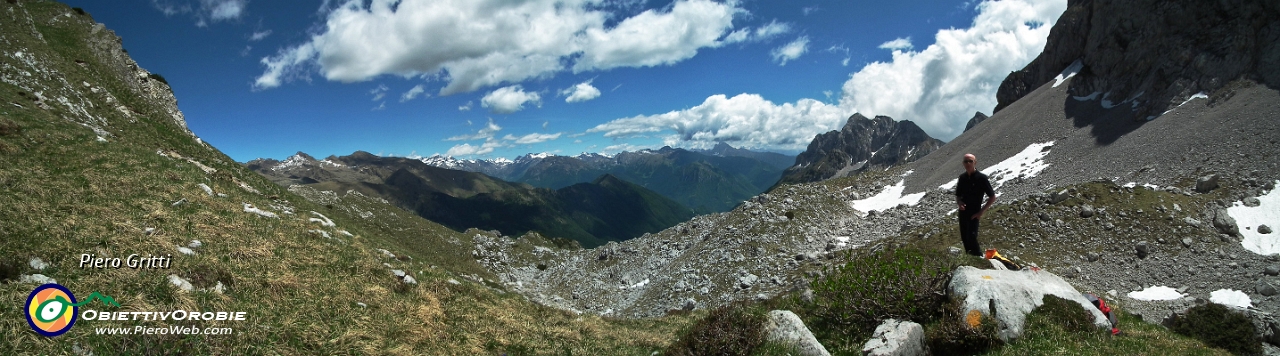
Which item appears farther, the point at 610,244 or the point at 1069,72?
the point at 1069,72

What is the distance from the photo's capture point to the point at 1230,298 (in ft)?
80.1

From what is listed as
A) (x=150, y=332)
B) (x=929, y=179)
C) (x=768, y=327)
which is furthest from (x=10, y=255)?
(x=929, y=179)

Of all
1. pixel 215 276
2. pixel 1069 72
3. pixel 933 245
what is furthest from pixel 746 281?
pixel 1069 72

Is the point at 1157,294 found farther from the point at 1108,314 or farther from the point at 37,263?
the point at 37,263

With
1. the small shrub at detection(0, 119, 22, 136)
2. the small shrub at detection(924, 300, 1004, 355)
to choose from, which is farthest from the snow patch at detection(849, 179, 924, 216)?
the small shrub at detection(0, 119, 22, 136)

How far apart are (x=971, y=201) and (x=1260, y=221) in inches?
1257

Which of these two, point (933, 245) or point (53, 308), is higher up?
point (53, 308)

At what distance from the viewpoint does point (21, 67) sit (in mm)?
31703

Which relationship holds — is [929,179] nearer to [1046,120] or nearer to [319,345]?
[1046,120]

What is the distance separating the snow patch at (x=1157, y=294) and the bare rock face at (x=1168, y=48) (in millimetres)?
51058

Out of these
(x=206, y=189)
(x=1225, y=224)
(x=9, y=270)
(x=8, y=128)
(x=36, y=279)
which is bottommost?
(x=1225, y=224)

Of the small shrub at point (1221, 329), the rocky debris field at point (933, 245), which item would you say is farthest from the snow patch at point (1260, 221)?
the small shrub at point (1221, 329)

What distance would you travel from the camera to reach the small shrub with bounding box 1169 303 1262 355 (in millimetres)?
14391

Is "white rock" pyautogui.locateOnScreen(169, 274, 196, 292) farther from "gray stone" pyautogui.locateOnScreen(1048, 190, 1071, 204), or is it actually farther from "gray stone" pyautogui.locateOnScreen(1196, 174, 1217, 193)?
"gray stone" pyautogui.locateOnScreen(1196, 174, 1217, 193)
